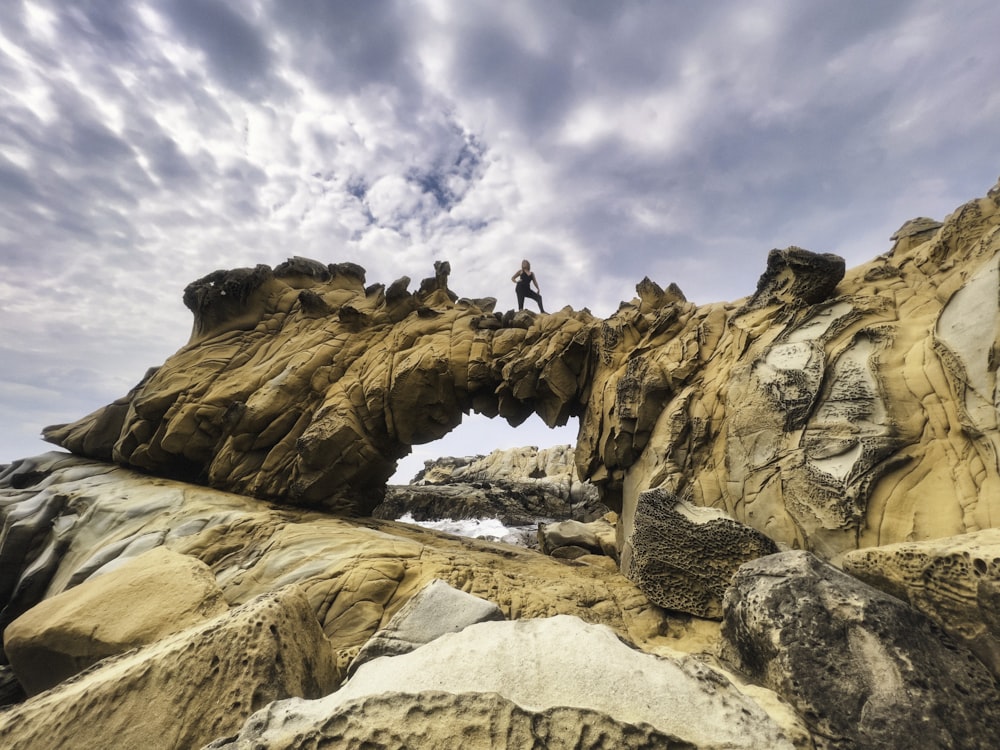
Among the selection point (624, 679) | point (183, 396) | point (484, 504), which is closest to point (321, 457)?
point (183, 396)

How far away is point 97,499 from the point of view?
921 centimetres

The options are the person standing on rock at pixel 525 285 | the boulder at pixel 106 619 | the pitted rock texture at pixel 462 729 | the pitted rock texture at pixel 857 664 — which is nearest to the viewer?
the pitted rock texture at pixel 462 729

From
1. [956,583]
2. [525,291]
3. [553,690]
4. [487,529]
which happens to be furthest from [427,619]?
[487,529]

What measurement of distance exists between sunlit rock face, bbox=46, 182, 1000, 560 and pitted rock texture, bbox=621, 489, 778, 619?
1.18 feet

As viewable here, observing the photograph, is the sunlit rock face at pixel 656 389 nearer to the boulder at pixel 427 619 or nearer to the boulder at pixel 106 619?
the boulder at pixel 427 619

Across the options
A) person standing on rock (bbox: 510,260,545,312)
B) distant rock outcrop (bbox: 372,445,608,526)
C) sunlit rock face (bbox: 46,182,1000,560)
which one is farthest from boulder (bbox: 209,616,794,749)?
distant rock outcrop (bbox: 372,445,608,526)

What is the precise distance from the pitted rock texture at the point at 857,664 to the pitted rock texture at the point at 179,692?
10.1 ft

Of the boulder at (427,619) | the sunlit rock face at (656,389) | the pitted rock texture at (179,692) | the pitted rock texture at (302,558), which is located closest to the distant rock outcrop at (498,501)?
the sunlit rock face at (656,389)

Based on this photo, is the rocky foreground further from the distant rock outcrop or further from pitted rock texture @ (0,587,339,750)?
the distant rock outcrop

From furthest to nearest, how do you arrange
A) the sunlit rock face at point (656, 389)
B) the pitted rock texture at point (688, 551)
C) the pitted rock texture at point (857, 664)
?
the pitted rock texture at point (688, 551), the sunlit rock face at point (656, 389), the pitted rock texture at point (857, 664)

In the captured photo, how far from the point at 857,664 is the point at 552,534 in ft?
32.4

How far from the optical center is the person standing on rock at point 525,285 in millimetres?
13531

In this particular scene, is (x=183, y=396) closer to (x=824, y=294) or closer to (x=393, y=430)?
(x=393, y=430)

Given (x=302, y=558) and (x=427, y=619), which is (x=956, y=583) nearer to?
(x=427, y=619)
